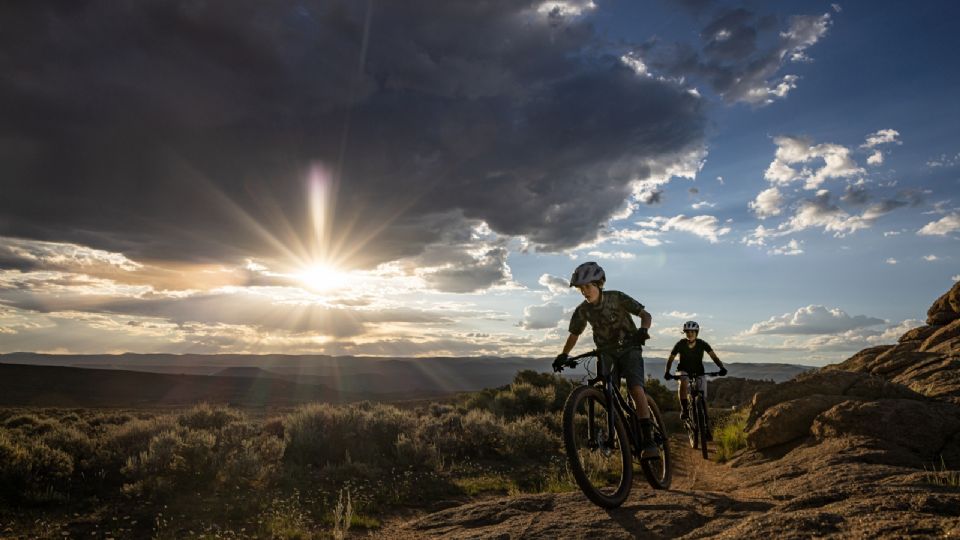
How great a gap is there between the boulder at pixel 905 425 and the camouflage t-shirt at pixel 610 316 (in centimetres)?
495

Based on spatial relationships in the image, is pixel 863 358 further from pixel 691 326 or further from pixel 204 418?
pixel 204 418

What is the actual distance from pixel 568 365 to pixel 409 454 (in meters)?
7.00

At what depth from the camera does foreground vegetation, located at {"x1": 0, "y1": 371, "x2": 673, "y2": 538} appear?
848cm

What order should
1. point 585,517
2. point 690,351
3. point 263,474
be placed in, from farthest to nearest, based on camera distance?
1. point 690,351
2. point 263,474
3. point 585,517

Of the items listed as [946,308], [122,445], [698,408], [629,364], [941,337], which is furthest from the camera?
[946,308]

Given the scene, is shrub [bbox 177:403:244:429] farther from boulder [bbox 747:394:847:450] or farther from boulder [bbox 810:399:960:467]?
boulder [bbox 810:399:960:467]

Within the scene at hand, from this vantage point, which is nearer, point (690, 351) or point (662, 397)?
point (690, 351)

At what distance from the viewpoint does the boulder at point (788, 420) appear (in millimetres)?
10953

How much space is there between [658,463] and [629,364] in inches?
76.3

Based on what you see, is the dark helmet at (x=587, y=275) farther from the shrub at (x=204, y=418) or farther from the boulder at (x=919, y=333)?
the boulder at (x=919, y=333)

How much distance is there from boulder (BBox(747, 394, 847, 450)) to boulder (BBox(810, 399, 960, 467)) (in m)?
0.84

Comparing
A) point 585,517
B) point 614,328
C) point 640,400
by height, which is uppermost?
point 614,328

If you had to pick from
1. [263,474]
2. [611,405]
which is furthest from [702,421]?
[263,474]

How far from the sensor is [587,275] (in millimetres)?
7020
